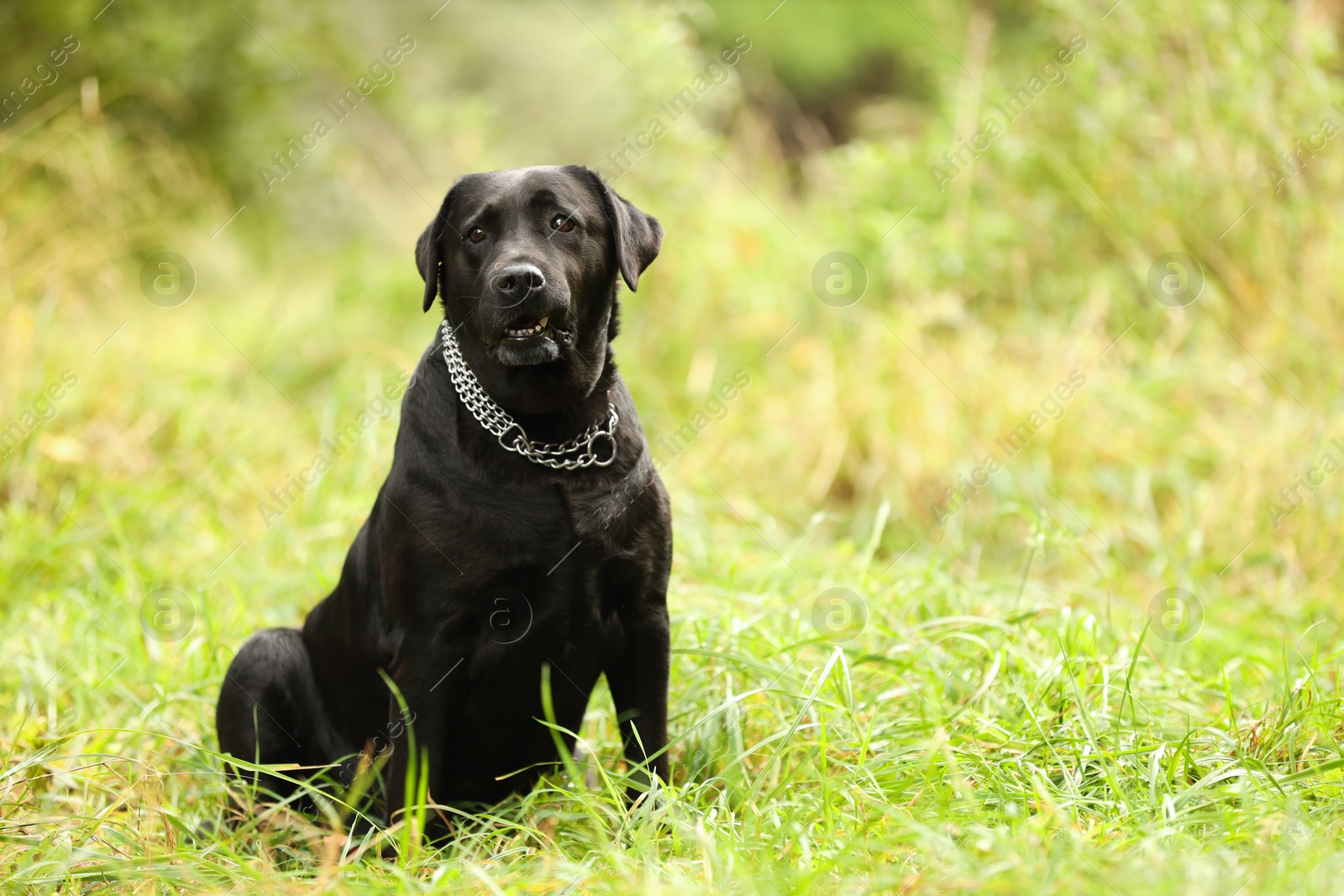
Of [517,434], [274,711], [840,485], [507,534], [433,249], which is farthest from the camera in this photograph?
[840,485]

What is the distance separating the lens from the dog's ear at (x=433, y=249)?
246cm

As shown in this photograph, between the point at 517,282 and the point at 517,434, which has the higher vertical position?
the point at 517,282

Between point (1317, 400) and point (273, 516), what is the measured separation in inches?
164

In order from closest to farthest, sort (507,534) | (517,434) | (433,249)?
(507,534) → (517,434) → (433,249)

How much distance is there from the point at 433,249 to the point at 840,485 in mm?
2733

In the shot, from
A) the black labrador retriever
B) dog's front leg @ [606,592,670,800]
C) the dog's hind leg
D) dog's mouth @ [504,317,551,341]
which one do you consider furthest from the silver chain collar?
the dog's hind leg

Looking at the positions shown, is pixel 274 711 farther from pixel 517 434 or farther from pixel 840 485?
pixel 840 485

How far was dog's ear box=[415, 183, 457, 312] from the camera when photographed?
8.06 feet

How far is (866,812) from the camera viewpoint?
214 centimetres

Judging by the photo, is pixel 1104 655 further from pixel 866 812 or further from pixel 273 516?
pixel 273 516

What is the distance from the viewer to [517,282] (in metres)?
2.18

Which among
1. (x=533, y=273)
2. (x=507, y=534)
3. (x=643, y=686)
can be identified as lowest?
(x=643, y=686)

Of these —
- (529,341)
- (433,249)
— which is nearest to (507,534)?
(529,341)

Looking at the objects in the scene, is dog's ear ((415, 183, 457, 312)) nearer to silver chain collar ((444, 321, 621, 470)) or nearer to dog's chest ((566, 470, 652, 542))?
silver chain collar ((444, 321, 621, 470))
